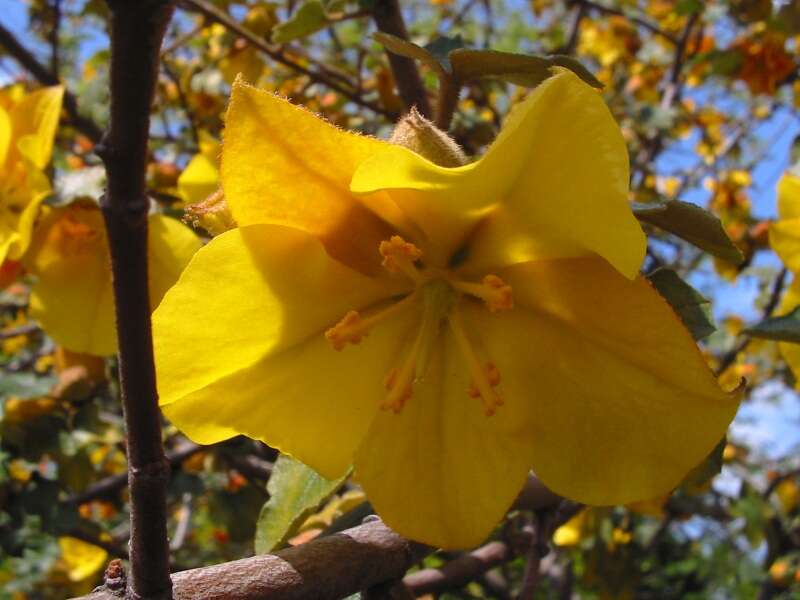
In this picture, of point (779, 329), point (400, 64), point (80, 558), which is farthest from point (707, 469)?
point (80, 558)

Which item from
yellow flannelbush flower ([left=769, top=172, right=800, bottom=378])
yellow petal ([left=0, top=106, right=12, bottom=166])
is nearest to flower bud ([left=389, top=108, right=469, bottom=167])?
yellow flannelbush flower ([left=769, top=172, right=800, bottom=378])

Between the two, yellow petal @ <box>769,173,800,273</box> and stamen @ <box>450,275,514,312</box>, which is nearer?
stamen @ <box>450,275,514,312</box>

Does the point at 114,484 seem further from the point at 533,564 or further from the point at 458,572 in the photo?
the point at 533,564

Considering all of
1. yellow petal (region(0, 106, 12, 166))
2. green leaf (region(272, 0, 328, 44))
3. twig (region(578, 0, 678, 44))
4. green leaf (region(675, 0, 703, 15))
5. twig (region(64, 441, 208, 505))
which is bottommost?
twig (region(64, 441, 208, 505))

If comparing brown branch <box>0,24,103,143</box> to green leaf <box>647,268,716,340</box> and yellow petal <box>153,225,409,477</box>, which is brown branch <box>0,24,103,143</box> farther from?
green leaf <box>647,268,716,340</box>

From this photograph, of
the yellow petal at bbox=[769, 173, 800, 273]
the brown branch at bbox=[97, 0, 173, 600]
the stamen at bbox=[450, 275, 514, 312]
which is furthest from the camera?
the yellow petal at bbox=[769, 173, 800, 273]

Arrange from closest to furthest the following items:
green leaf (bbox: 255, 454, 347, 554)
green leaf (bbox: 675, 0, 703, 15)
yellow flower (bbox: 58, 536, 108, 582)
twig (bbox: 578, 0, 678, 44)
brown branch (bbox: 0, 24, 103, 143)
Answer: green leaf (bbox: 255, 454, 347, 554) → brown branch (bbox: 0, 24, 103, 143) → green leaf (bbox: 675, 0, 703, 15) → twig (bbox: 578, 0, 678, 44) → yellow flower (bbox: 58, 536, 108, 582)

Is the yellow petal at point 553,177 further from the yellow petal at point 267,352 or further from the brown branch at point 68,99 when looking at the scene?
the brown branch at point 68,99

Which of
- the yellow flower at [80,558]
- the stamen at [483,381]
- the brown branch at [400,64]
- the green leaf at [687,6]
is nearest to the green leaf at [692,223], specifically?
the stamen at [483,381]
